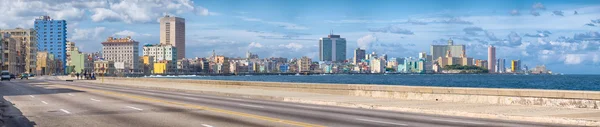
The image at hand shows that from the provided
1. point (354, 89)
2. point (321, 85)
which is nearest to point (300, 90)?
point (321, 85)

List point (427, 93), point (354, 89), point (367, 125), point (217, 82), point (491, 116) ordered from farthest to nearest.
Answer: point (217, 82)
point (354, 89)
point (427, 93)
point (491, 116)
point (367, 125)

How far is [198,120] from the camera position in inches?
850

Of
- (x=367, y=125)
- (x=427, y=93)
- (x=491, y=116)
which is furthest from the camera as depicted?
(x=427, y=93)

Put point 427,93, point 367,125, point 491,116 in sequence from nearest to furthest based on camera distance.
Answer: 1. point 367,125
2. point 491,116
3. point 427,93

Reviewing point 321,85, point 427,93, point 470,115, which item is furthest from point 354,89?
point 470,115

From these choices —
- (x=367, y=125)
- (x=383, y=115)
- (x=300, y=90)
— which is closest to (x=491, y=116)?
(x=383, y=115)

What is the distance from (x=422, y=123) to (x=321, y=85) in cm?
2217

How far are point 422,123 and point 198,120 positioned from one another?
22.0ft

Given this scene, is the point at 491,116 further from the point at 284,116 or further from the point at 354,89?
the point at 354,89

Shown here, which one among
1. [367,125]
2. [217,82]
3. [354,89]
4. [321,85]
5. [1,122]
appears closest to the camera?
[367,125]

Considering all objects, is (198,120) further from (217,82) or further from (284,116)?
(217,82)

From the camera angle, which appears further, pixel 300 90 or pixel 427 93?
pixel 300 90

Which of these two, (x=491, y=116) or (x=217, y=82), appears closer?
(x=491, y=116)

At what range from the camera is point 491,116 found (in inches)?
909
